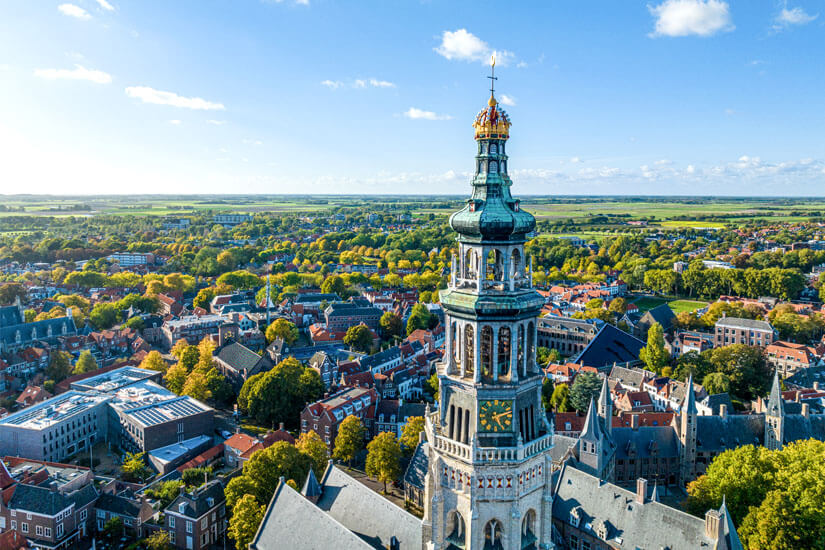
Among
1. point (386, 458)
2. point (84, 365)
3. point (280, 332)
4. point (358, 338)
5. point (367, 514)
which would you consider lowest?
point (84, 365)

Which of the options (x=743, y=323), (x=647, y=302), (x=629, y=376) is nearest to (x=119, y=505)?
(x=629, y=376)

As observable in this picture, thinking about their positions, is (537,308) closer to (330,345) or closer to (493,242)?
(493,242)

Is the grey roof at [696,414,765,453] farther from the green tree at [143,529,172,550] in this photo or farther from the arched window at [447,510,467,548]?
the green tree at [143,529,172,550]

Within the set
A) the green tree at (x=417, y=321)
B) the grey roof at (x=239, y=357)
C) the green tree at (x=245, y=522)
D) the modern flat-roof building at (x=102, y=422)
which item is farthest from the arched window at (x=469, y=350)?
the green tree at (x=417, y=321)

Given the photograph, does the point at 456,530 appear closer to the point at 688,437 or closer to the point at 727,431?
the point at 688,437

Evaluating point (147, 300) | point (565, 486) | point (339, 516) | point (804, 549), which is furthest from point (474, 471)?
point (147, 300)

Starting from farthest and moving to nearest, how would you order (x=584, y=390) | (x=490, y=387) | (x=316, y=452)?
(x=584, y=390)
(x=316, y=452)
(x=490, y=387)

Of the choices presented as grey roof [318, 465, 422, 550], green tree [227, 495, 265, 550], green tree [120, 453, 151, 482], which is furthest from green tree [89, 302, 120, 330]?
grey roof [318, 465, 422, 550]
